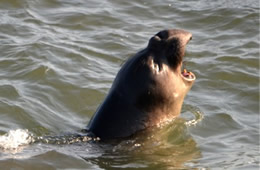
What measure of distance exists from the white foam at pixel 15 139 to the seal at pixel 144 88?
2.13ft

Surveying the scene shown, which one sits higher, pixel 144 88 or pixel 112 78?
pixel 144 88

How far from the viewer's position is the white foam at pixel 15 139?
6348 millimetres

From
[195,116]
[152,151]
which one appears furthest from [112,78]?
[152,151]

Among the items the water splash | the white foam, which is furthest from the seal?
the water splash

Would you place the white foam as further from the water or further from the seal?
the seal

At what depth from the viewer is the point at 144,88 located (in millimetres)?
6434

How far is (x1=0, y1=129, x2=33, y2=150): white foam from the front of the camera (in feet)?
20.8

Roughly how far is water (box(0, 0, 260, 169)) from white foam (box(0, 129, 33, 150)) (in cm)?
1

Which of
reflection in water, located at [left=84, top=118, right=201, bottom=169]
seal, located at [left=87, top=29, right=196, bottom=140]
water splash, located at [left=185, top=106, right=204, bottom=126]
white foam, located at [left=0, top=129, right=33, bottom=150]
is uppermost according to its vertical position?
seal, located at [left=87, top=29, right=196, bottom=140]

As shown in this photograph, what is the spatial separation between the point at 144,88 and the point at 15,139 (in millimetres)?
1333

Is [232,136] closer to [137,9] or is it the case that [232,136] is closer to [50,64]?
[50,64]

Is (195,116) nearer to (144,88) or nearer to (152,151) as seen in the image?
(152,151)

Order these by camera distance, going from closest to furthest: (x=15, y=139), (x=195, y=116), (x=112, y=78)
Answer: (x=15, y=139)
(x=195, y=116)
(x=112, y=78)

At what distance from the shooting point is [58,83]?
29.3 feet
